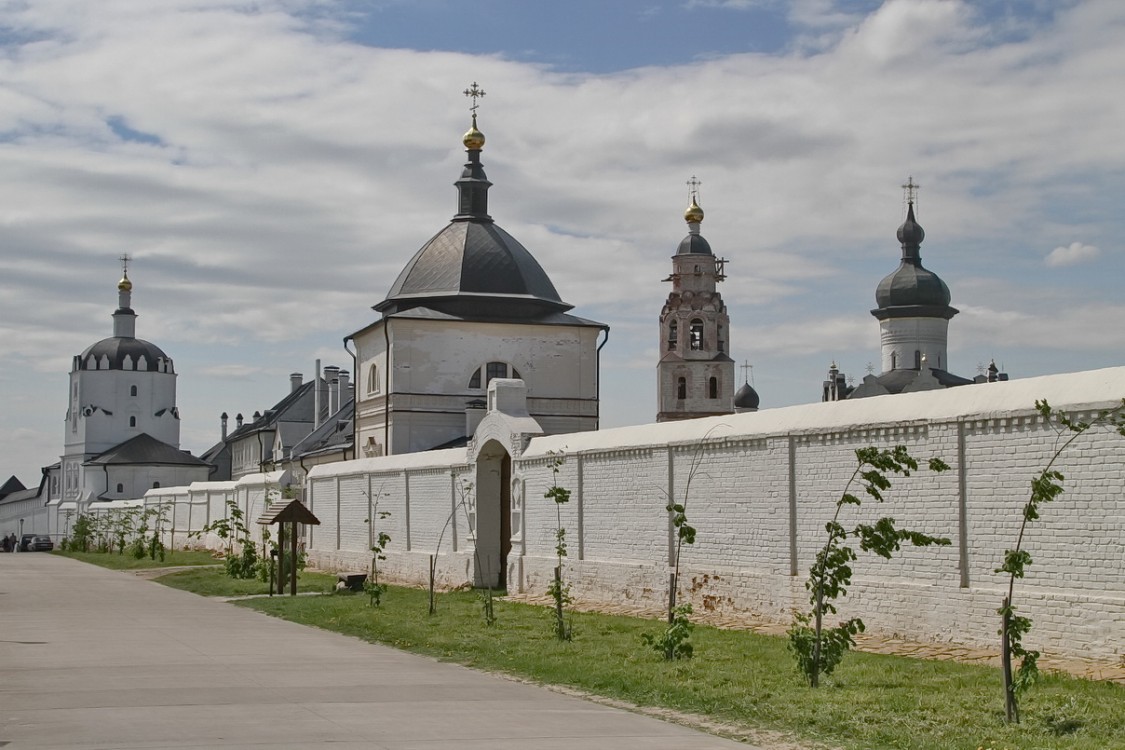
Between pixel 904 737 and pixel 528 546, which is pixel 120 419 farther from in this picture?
pixel 904 737

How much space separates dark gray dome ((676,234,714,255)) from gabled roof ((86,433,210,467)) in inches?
1317

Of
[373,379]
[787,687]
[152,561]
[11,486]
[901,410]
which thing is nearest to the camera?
[787,687]

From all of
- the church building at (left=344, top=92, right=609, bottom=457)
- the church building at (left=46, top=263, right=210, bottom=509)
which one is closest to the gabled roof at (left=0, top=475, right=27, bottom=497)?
the church building at (left=46, top=263, right=210, bottom=509)

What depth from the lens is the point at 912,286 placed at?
71.9 meters

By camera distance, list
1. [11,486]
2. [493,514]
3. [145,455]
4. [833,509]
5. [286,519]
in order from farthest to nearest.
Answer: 1. [11,486]
2. [145,455]
3. [286,519]
4. [493,514]
5. [833,509]

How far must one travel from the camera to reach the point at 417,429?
40125mm

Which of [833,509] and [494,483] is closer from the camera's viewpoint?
[833,509]

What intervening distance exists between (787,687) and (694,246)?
210ft

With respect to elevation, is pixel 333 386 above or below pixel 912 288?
below

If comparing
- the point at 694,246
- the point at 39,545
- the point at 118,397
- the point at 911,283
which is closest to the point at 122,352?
the point at 118,397

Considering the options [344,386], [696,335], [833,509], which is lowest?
[833,509]

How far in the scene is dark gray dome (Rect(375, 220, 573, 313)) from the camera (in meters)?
41.2

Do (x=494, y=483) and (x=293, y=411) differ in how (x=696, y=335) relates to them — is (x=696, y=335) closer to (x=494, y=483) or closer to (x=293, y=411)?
(x=293, y=411)

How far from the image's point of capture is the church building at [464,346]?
4009 cm
